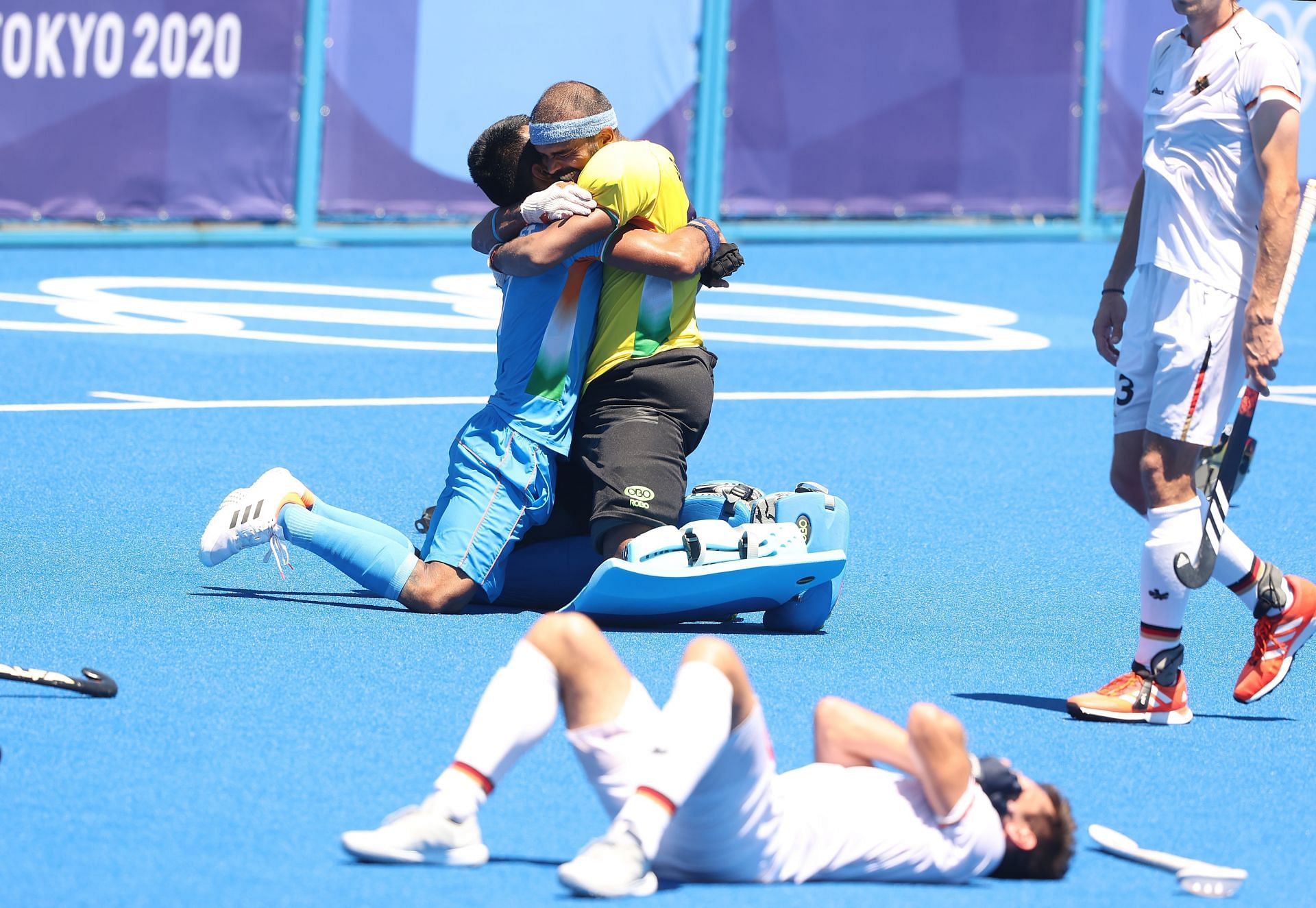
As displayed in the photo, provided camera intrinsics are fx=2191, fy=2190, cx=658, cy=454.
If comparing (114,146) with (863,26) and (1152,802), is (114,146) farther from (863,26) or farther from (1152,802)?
(1152,802)

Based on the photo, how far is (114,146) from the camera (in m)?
14.8

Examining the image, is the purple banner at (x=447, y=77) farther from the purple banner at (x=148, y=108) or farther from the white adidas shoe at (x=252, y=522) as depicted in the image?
the white adidas shoe at (x=252, y=522)

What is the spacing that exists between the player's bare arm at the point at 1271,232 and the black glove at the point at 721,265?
5.65ft

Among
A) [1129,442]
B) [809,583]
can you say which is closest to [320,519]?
[809,583]

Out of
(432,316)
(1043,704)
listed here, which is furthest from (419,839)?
(432,316)

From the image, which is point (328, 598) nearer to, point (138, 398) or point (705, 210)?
point (138, 398)

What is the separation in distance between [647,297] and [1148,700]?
6.58 ft

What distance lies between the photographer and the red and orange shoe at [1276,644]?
6.09m

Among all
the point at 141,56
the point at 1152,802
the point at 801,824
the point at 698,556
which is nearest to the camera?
the point at 801,824

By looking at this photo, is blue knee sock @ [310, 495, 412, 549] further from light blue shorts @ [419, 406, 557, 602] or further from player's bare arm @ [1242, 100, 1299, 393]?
player's bare arm @ [1242, 100, 1299, 393]

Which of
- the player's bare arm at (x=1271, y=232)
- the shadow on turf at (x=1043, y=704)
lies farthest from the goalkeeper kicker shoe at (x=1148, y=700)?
the player's bare arm at (x=1271, y=232)

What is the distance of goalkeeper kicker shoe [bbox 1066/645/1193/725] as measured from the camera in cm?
589

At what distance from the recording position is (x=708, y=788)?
4234 millimetres

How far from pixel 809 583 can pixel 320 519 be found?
152cm
